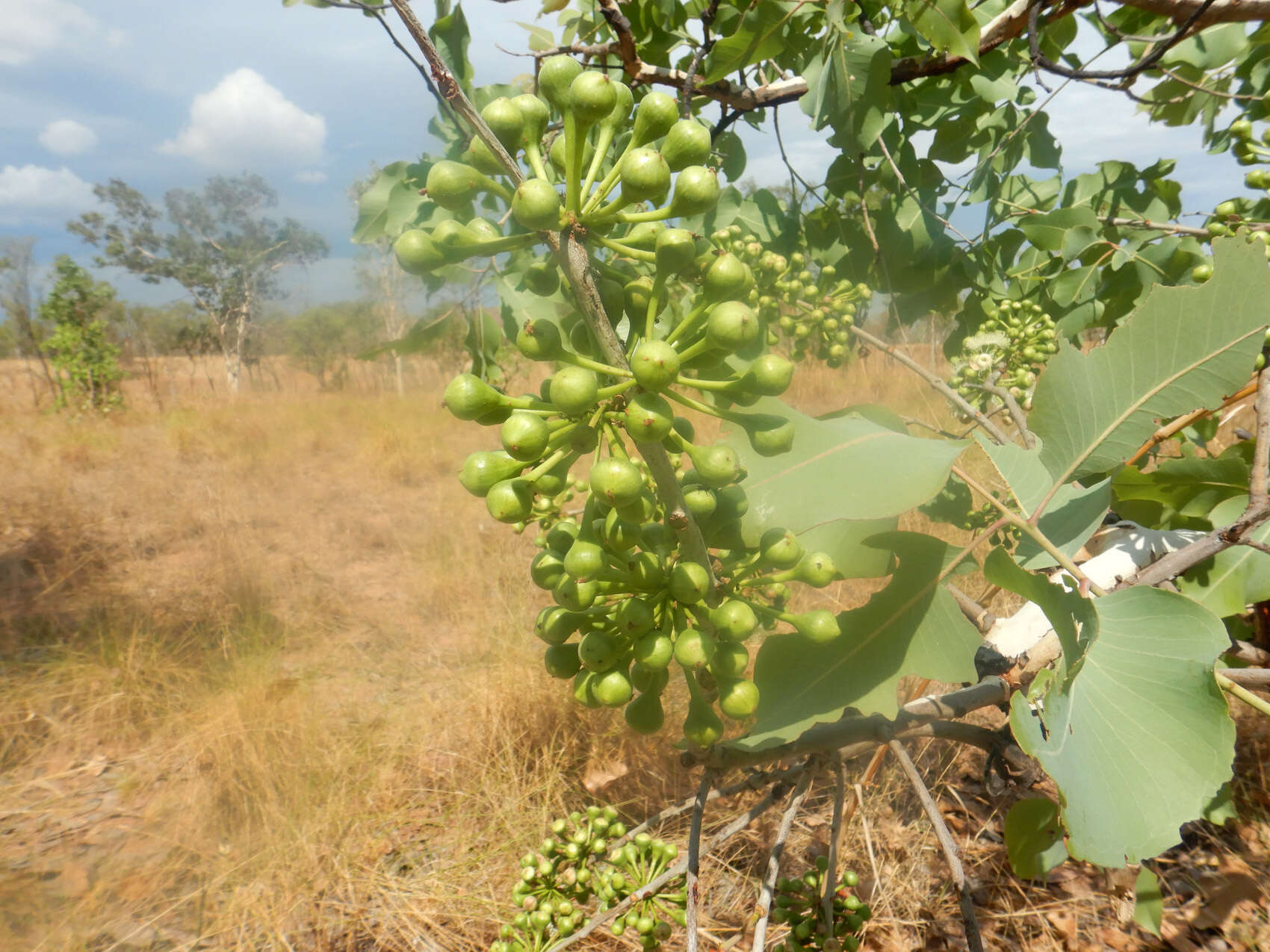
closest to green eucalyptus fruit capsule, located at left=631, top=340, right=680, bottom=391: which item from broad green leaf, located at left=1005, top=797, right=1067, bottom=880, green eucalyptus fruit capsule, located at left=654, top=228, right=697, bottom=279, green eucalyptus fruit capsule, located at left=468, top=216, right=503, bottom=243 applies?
green eucalyptus fruit capsule, located at left=654, top=228, right=697, bottom=279

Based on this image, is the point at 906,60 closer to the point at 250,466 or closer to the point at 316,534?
the point at 316,534

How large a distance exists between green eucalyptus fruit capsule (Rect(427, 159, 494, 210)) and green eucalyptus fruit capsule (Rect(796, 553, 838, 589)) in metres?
0.62

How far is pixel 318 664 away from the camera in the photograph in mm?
5719

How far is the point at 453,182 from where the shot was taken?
2.31ft

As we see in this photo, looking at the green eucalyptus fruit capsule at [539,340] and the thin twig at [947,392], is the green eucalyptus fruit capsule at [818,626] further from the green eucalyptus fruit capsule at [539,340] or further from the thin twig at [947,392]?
the thin twig at [947,392]

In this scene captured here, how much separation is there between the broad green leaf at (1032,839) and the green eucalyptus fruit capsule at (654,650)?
1.11 m

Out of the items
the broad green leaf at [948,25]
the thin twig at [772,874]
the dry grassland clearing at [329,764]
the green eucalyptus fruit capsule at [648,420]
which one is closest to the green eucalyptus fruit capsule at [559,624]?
the green eucalyptus fruit capsule at [648,420]

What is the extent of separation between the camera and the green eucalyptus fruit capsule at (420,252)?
2.43ft

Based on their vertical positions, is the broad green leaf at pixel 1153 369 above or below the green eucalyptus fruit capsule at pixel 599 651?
above

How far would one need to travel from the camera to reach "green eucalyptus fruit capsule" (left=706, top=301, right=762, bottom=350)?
0.69 m

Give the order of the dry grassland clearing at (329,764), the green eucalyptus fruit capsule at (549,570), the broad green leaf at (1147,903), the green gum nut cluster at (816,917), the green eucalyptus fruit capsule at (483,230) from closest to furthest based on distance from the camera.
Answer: the green eucalyptus fruit capsule at (483,230) < the green eucalyptus fruit capsule at (549,570) < the green gum nut cluster at (816,917) < the broad green leaf at (1147,903) < the dry grassland clearing at (329,764)

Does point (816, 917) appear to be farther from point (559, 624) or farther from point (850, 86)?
point (850, 86)

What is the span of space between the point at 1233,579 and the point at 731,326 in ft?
3.94

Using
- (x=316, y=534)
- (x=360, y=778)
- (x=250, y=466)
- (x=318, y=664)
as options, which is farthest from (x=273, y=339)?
(x=360, y=778)
